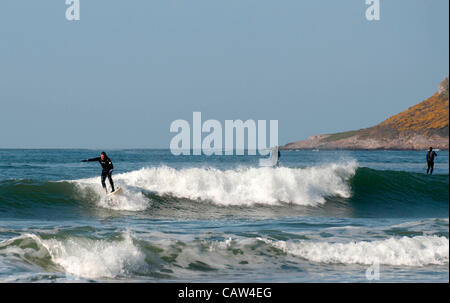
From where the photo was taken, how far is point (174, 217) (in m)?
18.6

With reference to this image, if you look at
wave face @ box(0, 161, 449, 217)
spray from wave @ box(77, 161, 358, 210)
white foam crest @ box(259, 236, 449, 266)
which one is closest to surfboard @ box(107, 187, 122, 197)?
wave face @ box(0, 161, 449, 217)

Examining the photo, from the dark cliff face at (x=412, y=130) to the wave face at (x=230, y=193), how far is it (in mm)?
132167

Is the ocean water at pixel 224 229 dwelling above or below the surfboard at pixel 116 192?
below

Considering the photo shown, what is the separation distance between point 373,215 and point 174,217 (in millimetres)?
7953

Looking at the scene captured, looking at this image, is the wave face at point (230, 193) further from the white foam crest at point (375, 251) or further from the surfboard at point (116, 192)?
the white foam crest at point (375, 251)

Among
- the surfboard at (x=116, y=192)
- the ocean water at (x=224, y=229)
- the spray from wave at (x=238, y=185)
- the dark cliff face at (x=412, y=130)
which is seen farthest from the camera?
the dark cliff face at (x=412, y=130)

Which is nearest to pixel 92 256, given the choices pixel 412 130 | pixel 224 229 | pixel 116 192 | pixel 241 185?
pixel 224 229

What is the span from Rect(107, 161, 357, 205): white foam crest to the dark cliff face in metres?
135

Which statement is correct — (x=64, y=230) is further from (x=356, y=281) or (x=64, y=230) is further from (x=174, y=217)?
(x=356, y=281)

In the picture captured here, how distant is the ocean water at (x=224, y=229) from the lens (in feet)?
35.9

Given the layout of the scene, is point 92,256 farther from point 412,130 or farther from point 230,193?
point 412,130

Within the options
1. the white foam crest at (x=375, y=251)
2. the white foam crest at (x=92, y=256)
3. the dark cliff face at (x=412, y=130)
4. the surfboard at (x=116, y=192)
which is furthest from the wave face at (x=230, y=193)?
the dark cliff face at (x=412, y=130)

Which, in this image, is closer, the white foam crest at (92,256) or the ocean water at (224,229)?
the white foam crest at (92,256)
